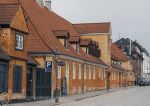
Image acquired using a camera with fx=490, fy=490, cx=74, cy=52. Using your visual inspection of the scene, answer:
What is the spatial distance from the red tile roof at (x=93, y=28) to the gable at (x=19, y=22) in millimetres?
41063

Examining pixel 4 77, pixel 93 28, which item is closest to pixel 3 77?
pixel 4 77

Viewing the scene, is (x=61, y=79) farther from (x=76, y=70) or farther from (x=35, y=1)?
(x=35, y=1)

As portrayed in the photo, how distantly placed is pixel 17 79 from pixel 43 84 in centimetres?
743

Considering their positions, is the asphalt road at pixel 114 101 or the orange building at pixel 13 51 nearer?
the orange building at pixel 13 51

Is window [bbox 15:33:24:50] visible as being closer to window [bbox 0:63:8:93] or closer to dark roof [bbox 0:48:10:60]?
dark roof [bbox 0:48:10:60]

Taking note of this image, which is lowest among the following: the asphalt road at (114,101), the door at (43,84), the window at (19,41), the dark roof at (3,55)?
the asphalt road at (114,101)

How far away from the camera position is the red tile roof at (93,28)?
78069mm

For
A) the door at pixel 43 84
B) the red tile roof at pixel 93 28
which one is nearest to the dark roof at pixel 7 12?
the door at pixel 43 84

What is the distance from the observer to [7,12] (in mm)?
34812

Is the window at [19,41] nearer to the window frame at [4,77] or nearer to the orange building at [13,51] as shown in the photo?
the orange building at [13,51]

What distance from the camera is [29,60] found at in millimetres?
38688

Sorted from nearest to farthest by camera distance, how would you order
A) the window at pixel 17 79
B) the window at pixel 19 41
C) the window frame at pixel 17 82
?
the window frame at pixel 17 82 → the window at pixel 17 79 → the window at pixel 19 41

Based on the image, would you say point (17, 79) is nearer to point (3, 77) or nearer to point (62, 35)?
point (3, 77)

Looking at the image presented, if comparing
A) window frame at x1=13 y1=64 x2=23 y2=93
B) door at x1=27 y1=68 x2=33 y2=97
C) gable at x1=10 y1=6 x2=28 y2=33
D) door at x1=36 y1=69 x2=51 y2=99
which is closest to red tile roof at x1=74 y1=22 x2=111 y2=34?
door at x1=36 y1=69 x2=51 y2=99
